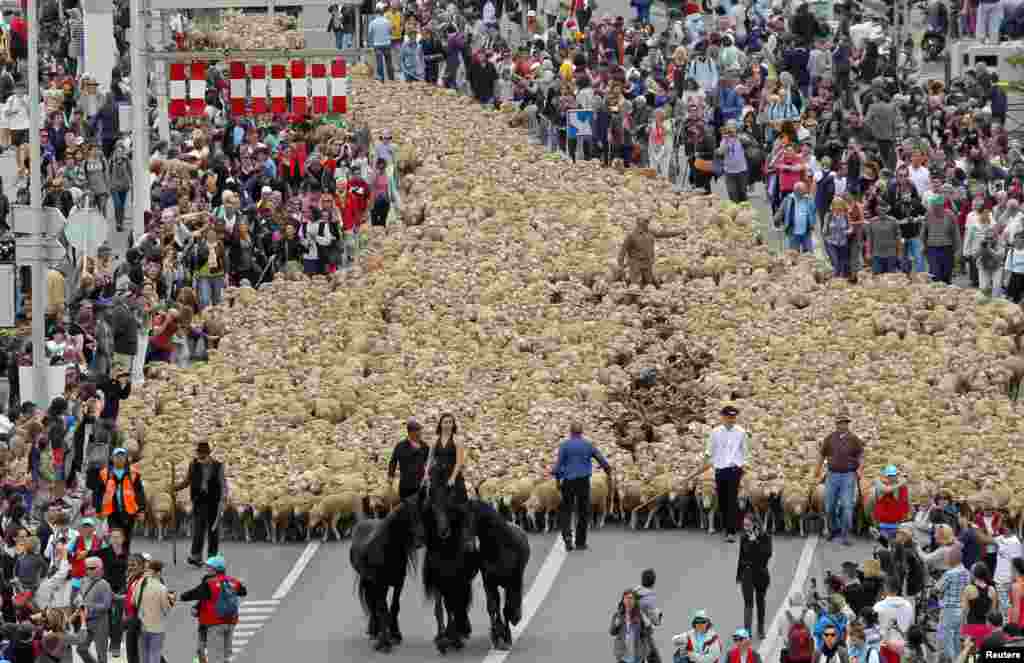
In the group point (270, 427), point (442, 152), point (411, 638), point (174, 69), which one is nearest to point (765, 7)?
point (442, 152)

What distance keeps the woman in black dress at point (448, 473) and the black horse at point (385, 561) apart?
430 millimetres

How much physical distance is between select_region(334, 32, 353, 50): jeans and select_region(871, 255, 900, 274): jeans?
23160mm

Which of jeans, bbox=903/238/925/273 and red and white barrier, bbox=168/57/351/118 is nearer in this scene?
jeans, bbox=903/238/925/273

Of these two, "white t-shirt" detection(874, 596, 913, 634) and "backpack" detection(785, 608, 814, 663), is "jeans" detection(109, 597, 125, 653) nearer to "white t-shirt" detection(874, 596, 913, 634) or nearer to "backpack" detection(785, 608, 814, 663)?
"backpack" detection(785, 608, 814, 663)

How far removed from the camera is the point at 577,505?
43.4 m

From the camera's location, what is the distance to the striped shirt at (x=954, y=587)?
37594 mm

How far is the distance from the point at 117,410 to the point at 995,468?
11676mm

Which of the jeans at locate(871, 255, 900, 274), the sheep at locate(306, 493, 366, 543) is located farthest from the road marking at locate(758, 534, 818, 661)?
the jeans at locate(871, 255, 900, 274)

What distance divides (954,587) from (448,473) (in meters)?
5.68

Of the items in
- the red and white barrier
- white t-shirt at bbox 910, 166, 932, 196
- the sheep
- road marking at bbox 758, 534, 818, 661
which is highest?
the red and white barrier

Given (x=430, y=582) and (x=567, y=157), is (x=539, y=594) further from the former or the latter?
(x=567, y=157)

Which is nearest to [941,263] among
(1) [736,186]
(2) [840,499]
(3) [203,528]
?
(1) [736,186]

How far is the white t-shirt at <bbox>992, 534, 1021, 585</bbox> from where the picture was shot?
39.1 meters

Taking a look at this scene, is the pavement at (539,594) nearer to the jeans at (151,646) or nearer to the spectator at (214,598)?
the spectator at (214,598)
